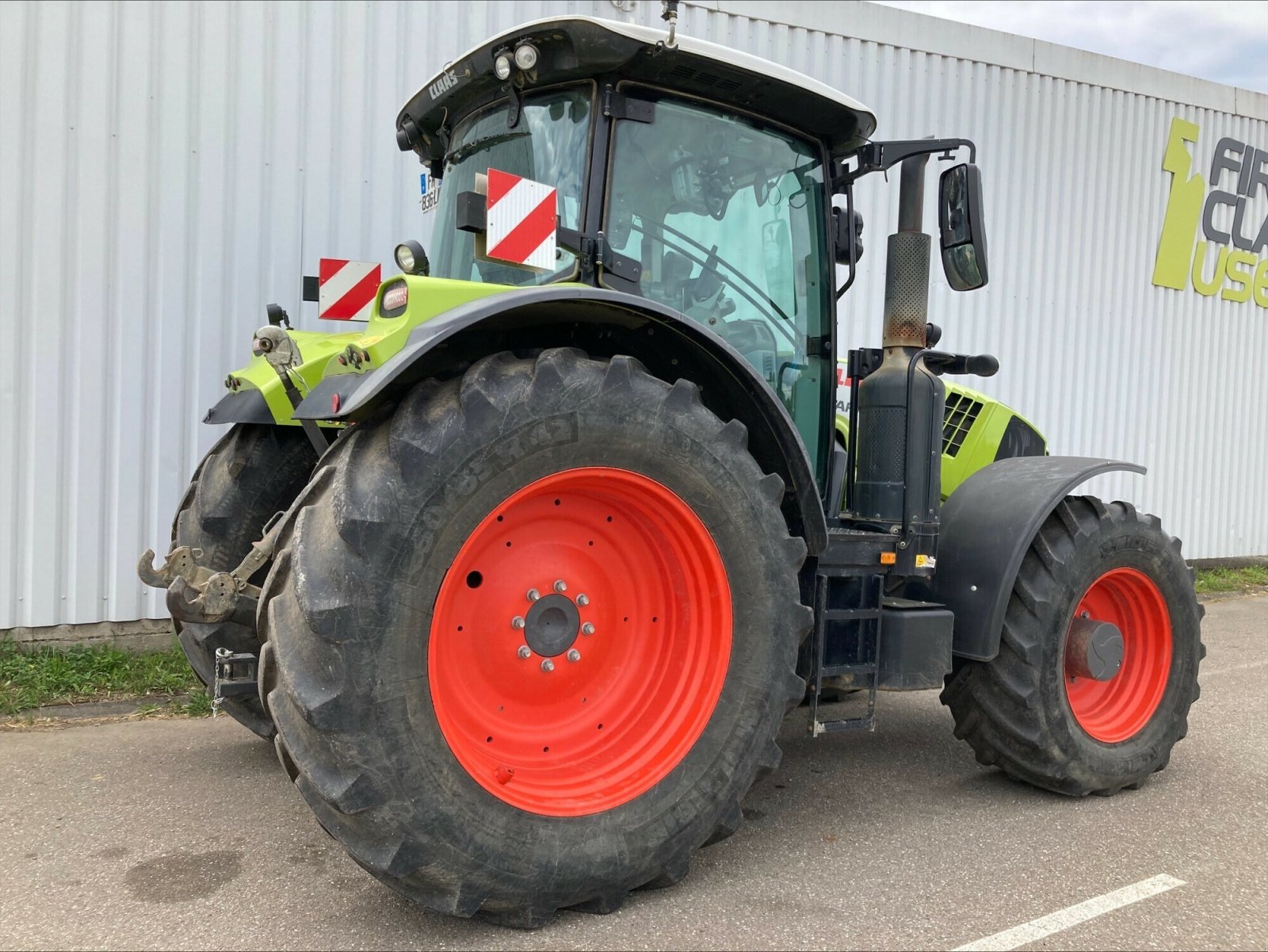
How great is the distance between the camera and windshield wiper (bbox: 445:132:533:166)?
120 inches

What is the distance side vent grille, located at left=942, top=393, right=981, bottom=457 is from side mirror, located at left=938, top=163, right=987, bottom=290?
144cm

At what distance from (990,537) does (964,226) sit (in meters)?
1.07

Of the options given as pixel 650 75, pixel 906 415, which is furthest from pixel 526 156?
pixel 906 415

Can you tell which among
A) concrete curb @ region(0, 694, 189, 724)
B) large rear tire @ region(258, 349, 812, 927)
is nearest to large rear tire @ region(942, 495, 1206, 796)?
large rear tire @ region(258, 349, 812, 927)

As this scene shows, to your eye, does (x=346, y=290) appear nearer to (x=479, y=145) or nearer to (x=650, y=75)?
(x=479, y=145)

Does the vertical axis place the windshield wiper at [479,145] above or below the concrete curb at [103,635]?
above

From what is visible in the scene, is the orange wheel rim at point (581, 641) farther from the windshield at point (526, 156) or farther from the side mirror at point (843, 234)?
the side mirror at point (843, 234)

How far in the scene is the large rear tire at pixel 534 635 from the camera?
7.08 feet

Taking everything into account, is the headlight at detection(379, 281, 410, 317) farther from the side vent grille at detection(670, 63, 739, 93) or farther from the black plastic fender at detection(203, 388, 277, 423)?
the side vent grille at detection(670, 63, 739, 93)

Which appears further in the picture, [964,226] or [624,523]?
[964,226]

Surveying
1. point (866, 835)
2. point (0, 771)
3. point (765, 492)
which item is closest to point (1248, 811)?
point (866, 835)

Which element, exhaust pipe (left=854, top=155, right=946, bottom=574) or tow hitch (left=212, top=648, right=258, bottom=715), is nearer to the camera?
tow hitch (left=212, top=648, right=258, bottom=715)

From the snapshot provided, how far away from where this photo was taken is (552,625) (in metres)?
2.60

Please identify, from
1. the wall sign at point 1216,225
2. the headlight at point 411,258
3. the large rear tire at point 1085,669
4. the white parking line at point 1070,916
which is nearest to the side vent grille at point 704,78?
the headlight at point 411,258
